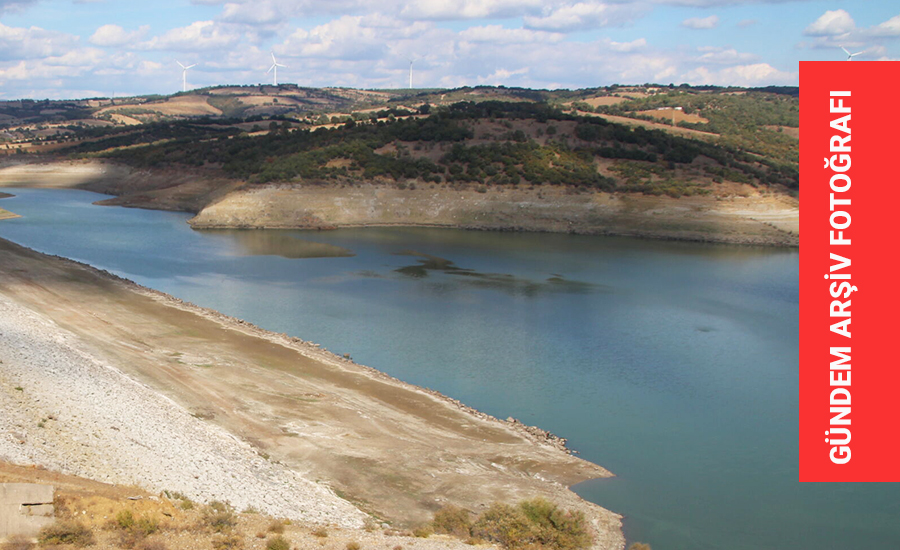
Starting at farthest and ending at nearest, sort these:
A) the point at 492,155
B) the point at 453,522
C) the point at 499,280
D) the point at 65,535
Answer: the point at 492,155 < the point at 499,280 < the point at 453,522 < the point at 65,535

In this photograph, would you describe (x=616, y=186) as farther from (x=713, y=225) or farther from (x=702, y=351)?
(x=702, y=351)

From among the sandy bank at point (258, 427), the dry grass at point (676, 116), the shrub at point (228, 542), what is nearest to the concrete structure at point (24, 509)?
the shrub at point (228, 542)

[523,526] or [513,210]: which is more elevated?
[513,210]

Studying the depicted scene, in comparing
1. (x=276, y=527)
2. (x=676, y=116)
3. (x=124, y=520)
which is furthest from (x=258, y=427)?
(x=676, y=116)

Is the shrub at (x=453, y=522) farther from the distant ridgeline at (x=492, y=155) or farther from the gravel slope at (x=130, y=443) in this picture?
the distant ridgeline at (x=492, y=155)

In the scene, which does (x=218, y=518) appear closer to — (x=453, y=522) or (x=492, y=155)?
(x=453, y=522)

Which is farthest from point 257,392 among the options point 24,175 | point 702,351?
point 24,175
